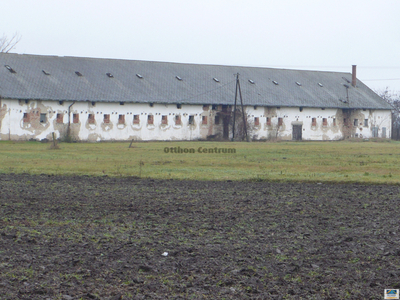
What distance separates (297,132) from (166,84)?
1439 cm

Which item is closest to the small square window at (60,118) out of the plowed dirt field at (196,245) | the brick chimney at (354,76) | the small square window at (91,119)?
the small square window at (91,119)

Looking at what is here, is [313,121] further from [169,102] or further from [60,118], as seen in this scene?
[60,118]

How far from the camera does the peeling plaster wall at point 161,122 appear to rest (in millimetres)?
47656

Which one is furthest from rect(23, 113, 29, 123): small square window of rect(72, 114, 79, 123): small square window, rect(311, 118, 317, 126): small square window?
Result: rect(311, 118, 317, 126): small square window

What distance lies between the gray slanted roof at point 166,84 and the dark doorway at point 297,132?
2292mm

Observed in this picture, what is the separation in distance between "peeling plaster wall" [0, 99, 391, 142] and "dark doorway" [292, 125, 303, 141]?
45cm

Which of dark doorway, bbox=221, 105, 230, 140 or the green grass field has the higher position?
dark doorway, bbox=221, 105, 230, 140

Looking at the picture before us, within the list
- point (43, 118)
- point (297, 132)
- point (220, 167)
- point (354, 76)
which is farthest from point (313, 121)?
point (220, 167)

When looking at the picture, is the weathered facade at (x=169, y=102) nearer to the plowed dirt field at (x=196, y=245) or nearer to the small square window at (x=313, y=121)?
the small square window at (x=313, y=121)

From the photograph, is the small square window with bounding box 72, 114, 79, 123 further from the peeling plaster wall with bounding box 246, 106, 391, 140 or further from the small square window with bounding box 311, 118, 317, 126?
the small square window with bounding box 311, 118, 317, 126

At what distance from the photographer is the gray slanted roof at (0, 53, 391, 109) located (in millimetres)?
49812

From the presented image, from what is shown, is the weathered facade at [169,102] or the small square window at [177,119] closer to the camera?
the weathered facade at [169,102]

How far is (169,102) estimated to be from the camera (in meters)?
53.8

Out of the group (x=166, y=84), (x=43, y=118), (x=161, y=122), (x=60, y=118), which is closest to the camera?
(x=43, y=118)
